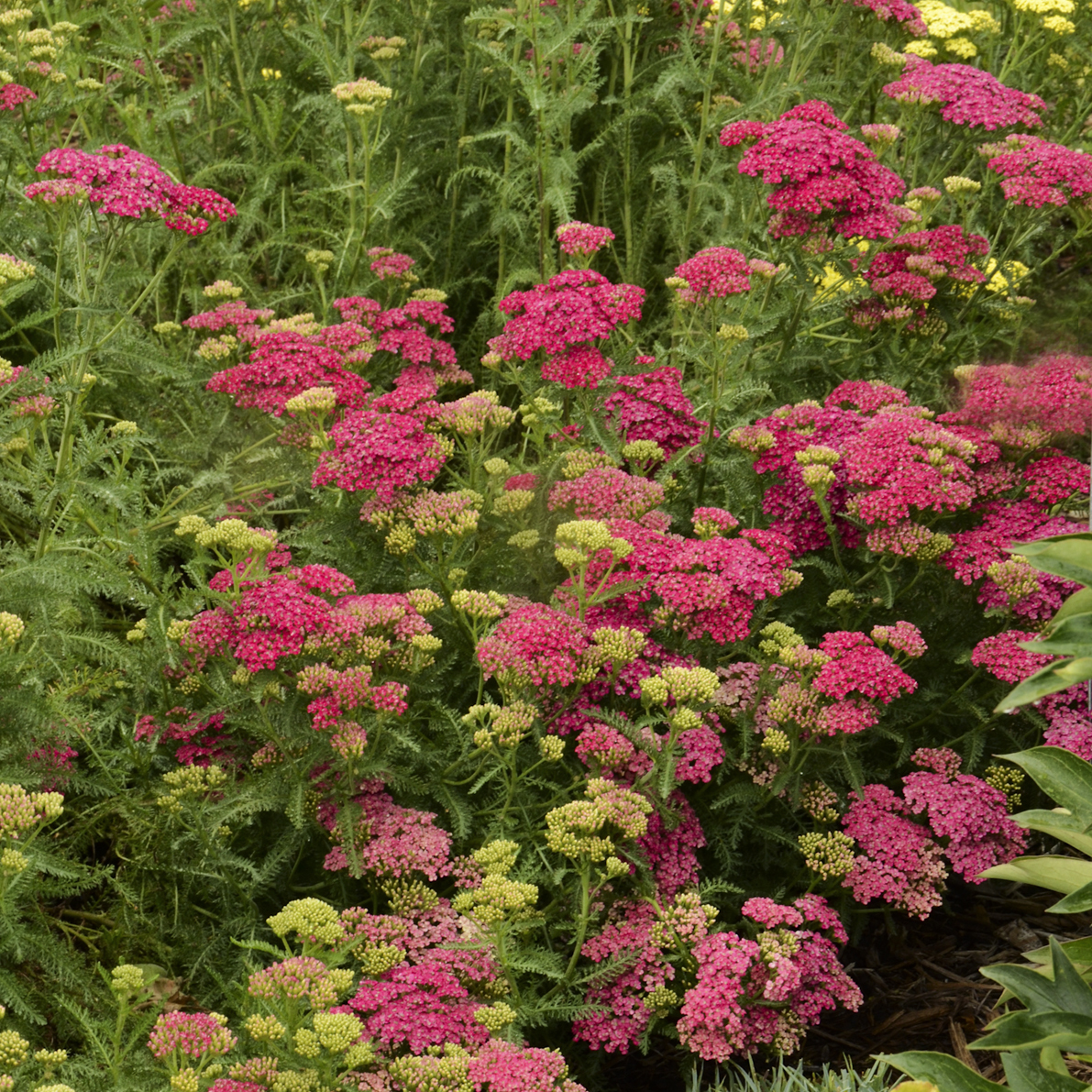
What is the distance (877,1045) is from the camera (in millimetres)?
2836

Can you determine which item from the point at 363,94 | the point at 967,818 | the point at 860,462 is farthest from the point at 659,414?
the point at 363,94

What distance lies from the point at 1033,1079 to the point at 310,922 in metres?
1.10

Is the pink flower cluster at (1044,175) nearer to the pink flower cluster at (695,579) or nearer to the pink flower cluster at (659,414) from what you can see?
the pink flower cluster at (659,414)

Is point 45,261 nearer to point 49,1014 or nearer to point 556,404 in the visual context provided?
point 556,404

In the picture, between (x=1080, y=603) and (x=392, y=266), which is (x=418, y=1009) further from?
(x=392, y=266)

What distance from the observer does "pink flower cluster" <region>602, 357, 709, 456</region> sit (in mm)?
3172

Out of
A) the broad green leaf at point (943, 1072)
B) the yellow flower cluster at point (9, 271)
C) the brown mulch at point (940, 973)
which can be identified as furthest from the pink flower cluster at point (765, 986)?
the yellow flower cluster at point (9, 271)

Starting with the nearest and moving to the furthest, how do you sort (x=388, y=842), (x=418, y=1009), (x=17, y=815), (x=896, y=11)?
1. (x=17, y=815)
2. (x=418, y=1009)
3. (x=388, y=842)
4. (x=896, y=11)

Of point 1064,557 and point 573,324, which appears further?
point 573,324

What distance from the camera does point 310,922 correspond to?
2.09 meters

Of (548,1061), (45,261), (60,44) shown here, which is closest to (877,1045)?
(548,1061)

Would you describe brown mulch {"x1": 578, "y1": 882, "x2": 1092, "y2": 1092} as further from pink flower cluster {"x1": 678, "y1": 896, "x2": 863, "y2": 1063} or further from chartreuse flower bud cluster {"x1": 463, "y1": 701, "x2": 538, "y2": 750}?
chartreuse flower bud cluster {"x1": 463, "y1": 701, "x2": 538, "y2": 750}

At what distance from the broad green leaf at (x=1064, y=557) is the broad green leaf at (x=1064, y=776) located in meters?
0.33

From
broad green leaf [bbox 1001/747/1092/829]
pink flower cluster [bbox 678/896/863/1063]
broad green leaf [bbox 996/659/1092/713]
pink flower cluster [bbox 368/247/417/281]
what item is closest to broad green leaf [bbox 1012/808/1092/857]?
broad green leaf [bbox 1001/747/1092/829]
